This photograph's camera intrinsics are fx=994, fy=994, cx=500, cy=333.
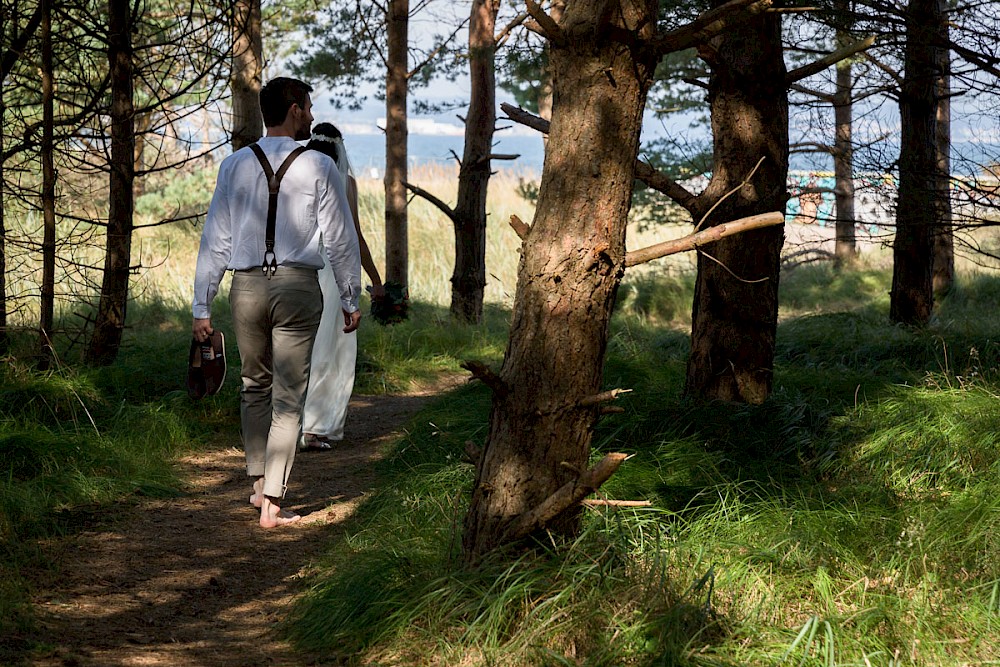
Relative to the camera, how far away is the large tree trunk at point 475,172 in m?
11.4

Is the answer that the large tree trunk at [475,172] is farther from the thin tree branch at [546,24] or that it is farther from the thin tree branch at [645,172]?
the thin tree branch at [546,24]

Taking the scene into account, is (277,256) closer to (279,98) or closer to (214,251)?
(214,251)

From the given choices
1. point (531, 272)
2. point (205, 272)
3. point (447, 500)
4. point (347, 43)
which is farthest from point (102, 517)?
point (347, 43)

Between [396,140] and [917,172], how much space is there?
6.80 metres

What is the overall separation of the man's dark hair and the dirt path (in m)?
2.08

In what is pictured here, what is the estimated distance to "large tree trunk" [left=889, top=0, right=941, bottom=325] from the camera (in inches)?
289

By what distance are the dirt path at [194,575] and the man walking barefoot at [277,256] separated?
0.38 m

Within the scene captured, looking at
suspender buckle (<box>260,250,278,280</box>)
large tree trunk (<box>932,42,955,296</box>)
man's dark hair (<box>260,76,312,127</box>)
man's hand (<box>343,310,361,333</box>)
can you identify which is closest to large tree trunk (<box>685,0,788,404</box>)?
large tree trunk (<box>932,42,955,296</box>)

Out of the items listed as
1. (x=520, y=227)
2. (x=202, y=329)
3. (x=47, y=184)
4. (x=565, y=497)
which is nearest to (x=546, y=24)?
(x=520, y=227)

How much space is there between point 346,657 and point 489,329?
329 inches

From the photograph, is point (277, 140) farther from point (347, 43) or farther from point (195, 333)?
point (347, 43)

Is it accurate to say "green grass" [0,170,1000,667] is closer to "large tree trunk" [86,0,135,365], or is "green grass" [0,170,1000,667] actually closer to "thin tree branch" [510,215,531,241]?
"large tree trunk" [86,0,135,365]

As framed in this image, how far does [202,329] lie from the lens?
16.3 feet

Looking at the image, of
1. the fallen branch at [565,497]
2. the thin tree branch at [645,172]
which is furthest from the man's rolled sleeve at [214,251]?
the fallen branch at [565,497]
